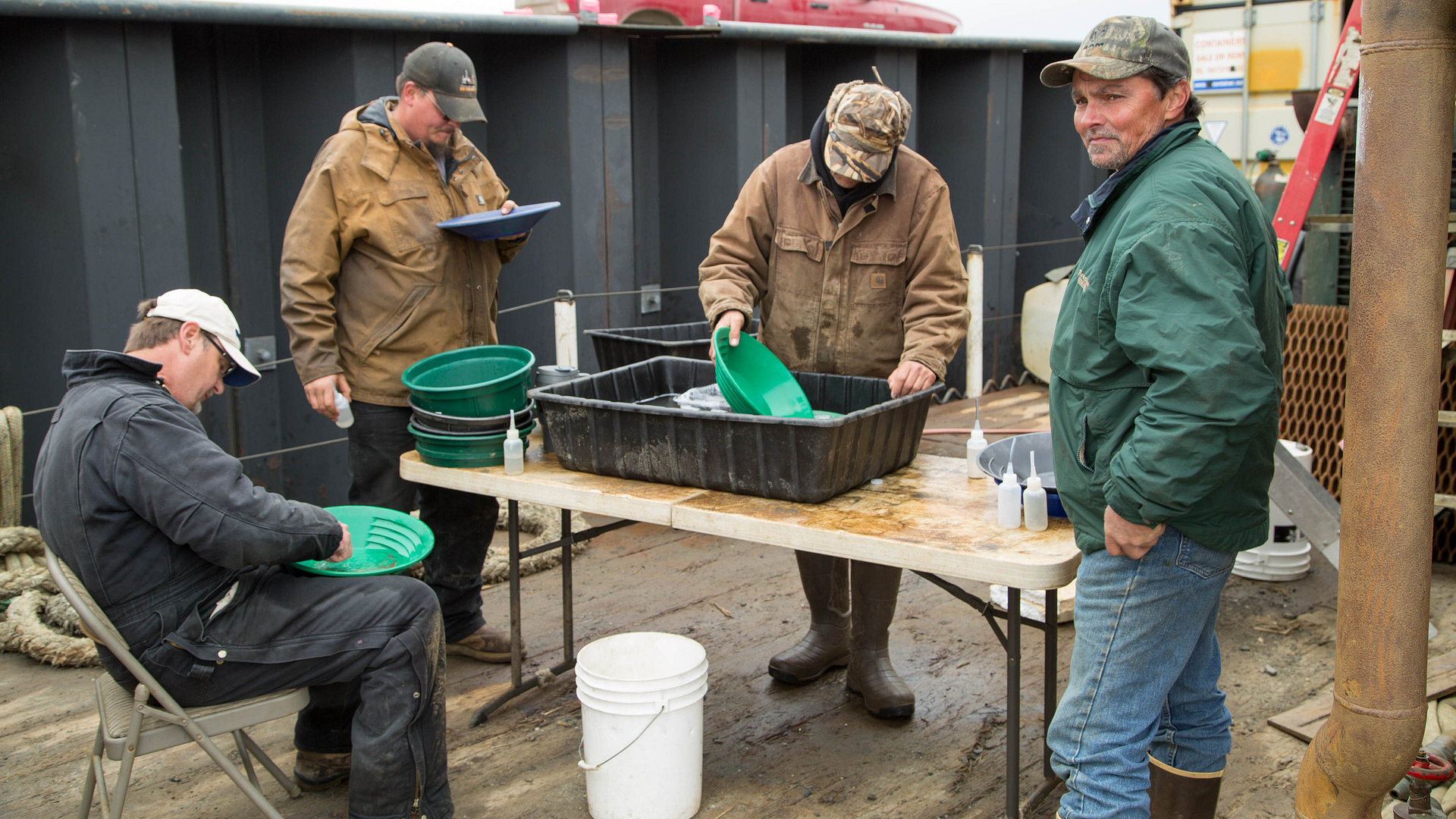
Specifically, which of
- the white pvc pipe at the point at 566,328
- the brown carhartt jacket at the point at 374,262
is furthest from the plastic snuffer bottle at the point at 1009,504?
the white pvc pipe at the point at 566,328

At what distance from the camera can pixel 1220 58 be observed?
8250 millimetres

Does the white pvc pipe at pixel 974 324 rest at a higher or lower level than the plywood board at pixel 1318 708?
higher

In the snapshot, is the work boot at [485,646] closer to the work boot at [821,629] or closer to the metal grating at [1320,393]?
the work boot at [821,629]

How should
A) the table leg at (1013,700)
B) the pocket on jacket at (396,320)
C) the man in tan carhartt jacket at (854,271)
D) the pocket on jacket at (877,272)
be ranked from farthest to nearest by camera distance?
1. the pocket on jacket at (396,320)
2. the pocket on jacket at (877,272)
3. the man in tan carhartt jacket at (854,271)
4. the table leg at (1013,700)

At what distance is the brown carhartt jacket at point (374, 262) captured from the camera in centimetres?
375

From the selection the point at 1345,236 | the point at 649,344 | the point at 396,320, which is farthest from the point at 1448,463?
the point at 396,320

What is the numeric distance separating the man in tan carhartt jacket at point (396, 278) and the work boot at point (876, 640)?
133 centimetres

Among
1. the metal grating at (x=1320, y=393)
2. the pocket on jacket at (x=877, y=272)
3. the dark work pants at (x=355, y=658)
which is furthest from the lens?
the metal grating at (x=1320, y=393)

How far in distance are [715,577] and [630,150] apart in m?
2.80

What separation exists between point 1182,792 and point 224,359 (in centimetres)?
249

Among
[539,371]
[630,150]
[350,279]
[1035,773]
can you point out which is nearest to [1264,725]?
[1035,773]

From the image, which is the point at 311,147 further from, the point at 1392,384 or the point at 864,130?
the point at 1392,384

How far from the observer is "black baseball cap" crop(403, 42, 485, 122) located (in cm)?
376

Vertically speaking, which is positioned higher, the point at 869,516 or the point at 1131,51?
the point at 1131,51
